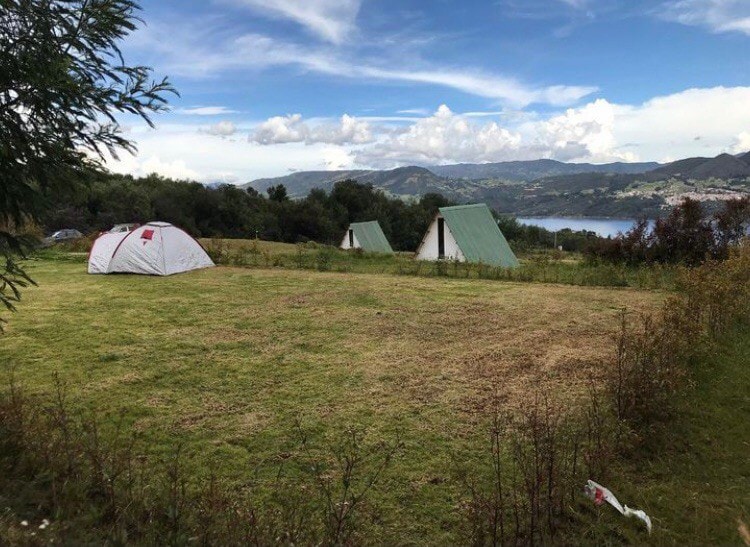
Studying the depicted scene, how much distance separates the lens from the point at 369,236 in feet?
117

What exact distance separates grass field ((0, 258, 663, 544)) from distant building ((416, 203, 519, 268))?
29.5 ft

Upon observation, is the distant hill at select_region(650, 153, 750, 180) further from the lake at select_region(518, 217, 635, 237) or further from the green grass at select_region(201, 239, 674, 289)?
the green grass at select_region(201, 239, 674, 289)

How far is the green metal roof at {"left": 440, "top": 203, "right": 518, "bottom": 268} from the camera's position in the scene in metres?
21.0

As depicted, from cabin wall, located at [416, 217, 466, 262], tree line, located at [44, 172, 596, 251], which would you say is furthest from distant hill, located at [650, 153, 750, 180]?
cabin wall, located at [416, 217, 466, 262]

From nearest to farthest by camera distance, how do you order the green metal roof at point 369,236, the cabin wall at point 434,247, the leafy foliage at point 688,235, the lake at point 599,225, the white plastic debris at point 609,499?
the white plastic debris at point 609,499 → the leafy foliage at point 688,235 → the lake at point 599,225 → the cabin wall at point 434,247 → the green metal roof at point 369,236

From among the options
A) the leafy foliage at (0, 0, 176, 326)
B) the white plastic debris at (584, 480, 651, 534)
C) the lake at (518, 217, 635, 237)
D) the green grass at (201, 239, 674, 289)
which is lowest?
the white plastic debris at (584, 480, 651, 534)

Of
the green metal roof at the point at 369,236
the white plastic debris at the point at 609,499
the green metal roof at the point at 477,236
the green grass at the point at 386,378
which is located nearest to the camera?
the white plastic debris at the point at 609,499

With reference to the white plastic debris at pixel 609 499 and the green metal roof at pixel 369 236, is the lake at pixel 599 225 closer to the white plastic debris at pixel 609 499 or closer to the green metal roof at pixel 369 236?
the green metal roof at pixel 369 236

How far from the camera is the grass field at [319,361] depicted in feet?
14.5

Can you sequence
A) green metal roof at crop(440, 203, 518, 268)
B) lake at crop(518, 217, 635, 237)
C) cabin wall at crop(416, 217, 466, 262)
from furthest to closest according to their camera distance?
1. cabin wall at crop(416, 217, 466, 262)
2. green metal roof at crop(440, 203, 518, 268)
3. lake at crop(518, 217, 635, 237)

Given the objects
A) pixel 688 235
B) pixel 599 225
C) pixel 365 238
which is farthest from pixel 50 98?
pixel 599 225

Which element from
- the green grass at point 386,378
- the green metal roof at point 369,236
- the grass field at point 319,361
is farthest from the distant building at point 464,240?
the green metal roof at point 369,236

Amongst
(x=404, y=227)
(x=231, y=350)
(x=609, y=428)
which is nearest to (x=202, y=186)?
(x=404, y=227)

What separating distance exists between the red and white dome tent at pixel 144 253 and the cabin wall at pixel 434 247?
1102 cm
